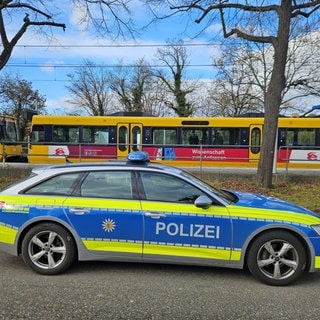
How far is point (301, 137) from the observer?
62.7 feet

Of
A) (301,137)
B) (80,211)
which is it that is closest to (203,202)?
(80,211)

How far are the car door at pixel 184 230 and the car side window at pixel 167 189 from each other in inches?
0.5

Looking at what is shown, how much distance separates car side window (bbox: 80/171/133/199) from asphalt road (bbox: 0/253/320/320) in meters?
1.00

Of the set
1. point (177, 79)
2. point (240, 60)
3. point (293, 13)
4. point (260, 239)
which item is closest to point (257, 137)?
point (293, 13)

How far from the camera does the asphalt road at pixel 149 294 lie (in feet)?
13.1

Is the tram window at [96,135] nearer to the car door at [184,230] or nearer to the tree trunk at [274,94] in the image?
the tree trunk at [274,94]

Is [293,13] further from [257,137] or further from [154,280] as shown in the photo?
[154,280]

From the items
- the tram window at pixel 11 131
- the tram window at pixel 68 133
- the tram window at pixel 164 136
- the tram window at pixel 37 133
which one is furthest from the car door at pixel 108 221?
the tram window at pixel 11 131

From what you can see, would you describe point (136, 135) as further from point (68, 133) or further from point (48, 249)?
point (48, 249)

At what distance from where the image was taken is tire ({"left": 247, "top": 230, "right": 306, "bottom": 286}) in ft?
15.8

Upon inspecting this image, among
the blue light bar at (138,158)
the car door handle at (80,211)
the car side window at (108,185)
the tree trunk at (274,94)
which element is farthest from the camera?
the tree trunk at (274,94)

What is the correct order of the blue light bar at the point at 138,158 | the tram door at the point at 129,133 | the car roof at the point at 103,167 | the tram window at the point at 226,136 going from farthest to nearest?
the tram door at the point at 129,133 < the tram window at the point at 226,136 < the blue light bar at the point at 138,158 < the car roof at the point at 103,167

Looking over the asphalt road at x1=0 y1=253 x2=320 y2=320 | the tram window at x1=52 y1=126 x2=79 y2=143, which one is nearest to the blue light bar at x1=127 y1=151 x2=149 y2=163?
the asphalt road at x1=0 y1=253 x2=320 y2=320

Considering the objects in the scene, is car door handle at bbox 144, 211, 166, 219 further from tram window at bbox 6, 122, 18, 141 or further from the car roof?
tram window at bbox 6, 122, 18, 141
